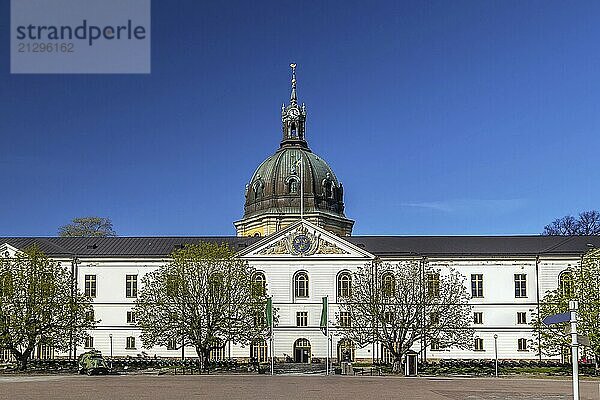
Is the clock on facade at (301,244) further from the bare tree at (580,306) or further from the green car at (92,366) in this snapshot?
the green car at (92,366)

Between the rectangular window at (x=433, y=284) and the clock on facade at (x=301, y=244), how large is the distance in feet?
39.7

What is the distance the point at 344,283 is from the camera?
90.2 meters

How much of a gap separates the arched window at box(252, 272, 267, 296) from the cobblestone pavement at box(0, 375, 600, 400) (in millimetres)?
24123

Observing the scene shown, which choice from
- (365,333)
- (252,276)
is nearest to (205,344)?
(252,276)

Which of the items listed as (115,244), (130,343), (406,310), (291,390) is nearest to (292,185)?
(115,244)

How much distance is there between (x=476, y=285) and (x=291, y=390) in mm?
45357

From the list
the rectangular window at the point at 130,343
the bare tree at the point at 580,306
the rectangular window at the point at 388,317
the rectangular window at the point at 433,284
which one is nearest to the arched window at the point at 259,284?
the rectangular window at the point at 388,317

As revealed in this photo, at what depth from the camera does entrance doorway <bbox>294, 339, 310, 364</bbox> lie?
8919 cm

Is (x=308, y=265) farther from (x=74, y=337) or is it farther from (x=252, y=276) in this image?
(x=74, y=337)

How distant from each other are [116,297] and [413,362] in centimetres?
3380

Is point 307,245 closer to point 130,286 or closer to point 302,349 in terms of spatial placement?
point 302,349

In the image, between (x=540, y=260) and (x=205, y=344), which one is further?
(x=540, y=260)

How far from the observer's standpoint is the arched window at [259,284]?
274 feet

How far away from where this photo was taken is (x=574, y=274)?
265ft
